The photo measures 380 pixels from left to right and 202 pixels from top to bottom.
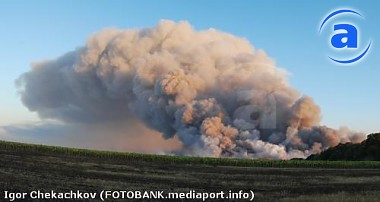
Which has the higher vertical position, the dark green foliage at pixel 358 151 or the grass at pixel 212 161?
the dark green foliage at pixel 358 151

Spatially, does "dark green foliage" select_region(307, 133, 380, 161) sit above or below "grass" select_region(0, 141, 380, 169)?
above

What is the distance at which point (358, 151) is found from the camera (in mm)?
101500

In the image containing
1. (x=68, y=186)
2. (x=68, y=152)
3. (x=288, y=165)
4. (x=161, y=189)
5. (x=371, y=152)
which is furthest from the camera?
(x=371, y=152)

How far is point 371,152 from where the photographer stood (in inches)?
3856

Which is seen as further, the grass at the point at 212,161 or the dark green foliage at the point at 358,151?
the dark green foliage at the point at 358,151

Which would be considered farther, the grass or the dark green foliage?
the dark green foliage

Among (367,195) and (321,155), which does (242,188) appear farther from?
(321,155)

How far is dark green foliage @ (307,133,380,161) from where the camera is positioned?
97250mm

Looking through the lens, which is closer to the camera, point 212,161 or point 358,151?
point 212,161

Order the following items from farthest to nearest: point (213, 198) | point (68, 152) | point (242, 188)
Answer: point (68, 152)
point (242, 188)
point (213, 198)

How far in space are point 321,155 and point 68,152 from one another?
59.3 meters

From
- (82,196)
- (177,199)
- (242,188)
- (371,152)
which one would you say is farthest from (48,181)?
(371,152)

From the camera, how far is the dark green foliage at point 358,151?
3829 inches

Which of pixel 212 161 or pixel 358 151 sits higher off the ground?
pixel 358 151
